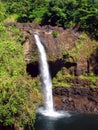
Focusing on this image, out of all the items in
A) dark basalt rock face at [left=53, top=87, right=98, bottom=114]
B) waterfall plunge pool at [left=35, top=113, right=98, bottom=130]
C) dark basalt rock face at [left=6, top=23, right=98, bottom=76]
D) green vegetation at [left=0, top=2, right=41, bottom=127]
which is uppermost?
dark basalt rock face at [left=6, top=23, right=98, bottom=76]

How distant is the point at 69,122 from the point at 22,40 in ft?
30.8

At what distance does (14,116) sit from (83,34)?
23.1 m

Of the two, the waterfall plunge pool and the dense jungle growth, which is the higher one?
the dense jungle growth

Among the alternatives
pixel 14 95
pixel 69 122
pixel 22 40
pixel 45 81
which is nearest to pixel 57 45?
pixel 45 81

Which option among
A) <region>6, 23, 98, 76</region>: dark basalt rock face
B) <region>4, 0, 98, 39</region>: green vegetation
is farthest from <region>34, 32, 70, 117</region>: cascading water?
<region>4, 0, 98, 39</region>: green vegetation

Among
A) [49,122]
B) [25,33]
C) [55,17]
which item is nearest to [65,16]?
[55,17]

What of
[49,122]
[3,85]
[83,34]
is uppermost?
[83,34]

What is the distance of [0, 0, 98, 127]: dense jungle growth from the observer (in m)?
26.5

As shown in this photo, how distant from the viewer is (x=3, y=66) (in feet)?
95.0

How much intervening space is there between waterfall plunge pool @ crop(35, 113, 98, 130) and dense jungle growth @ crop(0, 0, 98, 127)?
2.93m

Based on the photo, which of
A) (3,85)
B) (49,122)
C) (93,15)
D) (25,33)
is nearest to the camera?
(3,85)

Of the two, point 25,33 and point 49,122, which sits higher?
point 25,33

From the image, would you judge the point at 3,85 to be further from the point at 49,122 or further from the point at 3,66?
the point at 49,122

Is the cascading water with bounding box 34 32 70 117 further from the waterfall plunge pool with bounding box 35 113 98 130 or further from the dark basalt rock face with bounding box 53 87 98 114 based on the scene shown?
the waterfall plunge pool with bounding box 35 113 98 130
